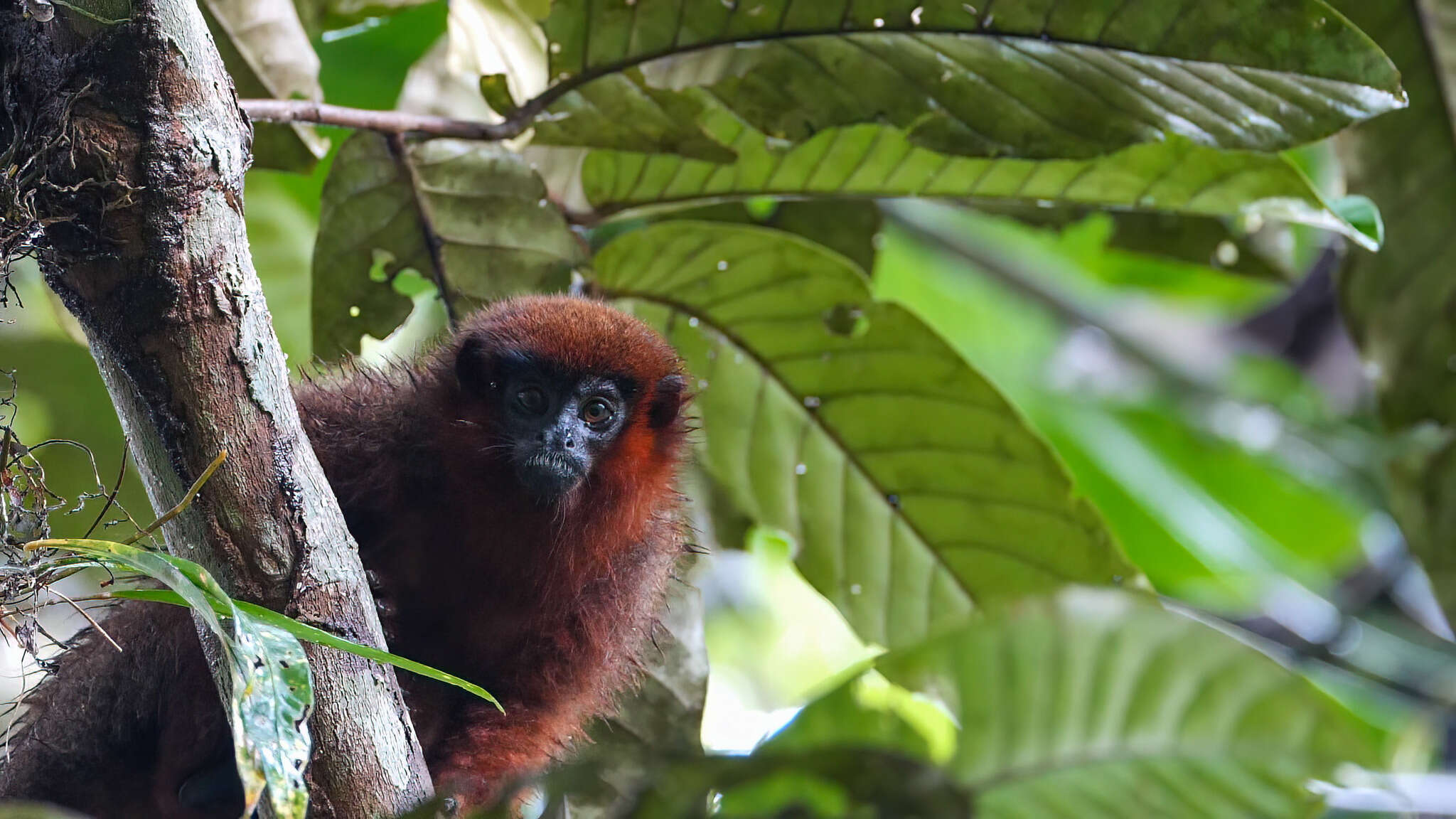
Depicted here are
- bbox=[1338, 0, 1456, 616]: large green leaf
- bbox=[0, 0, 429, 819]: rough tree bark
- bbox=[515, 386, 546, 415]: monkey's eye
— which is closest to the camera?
bbox=[0, 0, 429, 819]: rough tree bark

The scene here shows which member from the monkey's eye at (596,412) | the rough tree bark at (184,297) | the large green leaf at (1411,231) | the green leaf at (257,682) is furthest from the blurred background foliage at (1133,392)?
the green leaf at (257,682)

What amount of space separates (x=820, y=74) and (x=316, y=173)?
59.6 inches

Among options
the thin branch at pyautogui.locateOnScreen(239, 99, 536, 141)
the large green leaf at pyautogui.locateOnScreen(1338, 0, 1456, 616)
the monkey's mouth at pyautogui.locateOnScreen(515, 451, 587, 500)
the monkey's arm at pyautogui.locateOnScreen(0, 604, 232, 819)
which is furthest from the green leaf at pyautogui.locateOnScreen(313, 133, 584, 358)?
the large green leaf at pyautogui.locateOnScreen(1338, 0, 1456, 616)

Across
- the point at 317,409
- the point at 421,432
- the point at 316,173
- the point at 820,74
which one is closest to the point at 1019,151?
the point at 820,74

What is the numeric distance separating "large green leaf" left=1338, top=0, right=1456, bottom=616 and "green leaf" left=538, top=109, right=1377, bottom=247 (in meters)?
0.42

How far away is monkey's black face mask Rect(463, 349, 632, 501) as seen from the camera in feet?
7.59

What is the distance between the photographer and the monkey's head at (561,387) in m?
2.32

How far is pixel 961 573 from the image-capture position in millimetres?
2637

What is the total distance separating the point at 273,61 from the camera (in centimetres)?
251

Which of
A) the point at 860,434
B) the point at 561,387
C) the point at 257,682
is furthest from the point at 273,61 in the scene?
the point at 257,682

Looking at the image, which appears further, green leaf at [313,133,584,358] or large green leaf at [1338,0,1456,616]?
large green leaf at [1338,0,1456,616]

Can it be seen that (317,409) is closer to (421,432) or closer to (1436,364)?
(421,432)

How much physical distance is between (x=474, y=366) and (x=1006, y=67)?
1088 millimetres

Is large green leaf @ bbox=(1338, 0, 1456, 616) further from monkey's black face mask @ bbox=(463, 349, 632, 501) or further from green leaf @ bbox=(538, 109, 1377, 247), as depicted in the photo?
monkey's black face mask @ bbox=(463, 349, 632, 501)
